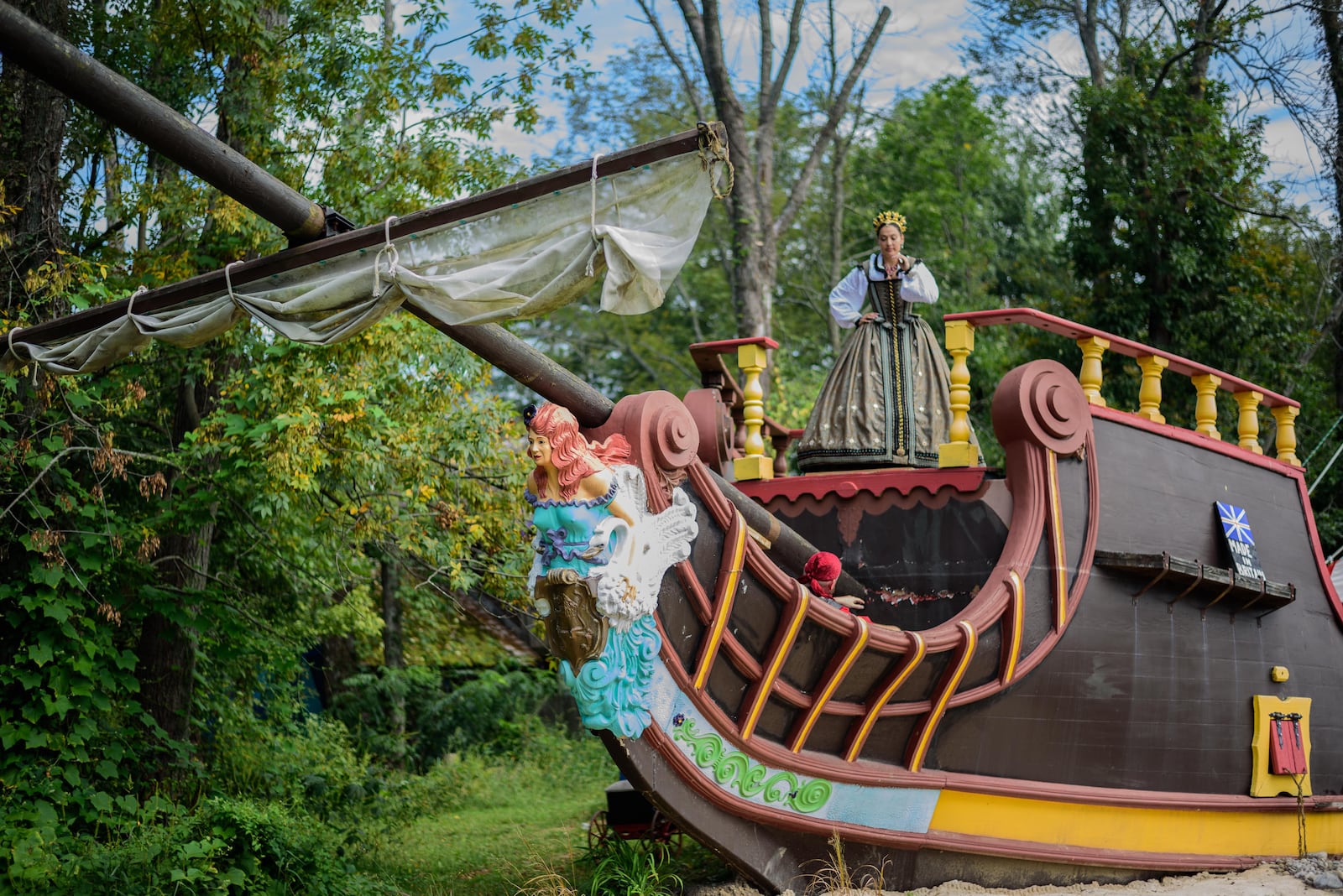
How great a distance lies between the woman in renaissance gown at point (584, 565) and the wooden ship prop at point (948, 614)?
0.05 m

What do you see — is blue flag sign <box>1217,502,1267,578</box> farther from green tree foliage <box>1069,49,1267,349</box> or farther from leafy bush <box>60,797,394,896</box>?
green tree foliage <box>1069,49,1267,349</box>

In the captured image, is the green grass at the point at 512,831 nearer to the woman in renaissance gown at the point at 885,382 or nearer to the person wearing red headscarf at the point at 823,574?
the person wearing red headscarf at the point at 823,574

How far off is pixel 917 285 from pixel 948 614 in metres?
1.88

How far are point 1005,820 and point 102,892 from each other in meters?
4.26

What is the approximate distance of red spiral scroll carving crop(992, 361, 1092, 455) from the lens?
19.9 feet

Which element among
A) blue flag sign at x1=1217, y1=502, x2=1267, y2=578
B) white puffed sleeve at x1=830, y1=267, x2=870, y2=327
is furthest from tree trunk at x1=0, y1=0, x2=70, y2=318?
blue flag sign at x1=1217, y1=502, x2=1267, y2=578

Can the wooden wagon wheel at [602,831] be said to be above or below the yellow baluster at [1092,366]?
below

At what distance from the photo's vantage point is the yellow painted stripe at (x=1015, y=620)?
588cm

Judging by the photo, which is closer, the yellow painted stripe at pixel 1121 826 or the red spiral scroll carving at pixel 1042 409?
the yellow painted stripe at pixel 1121 826

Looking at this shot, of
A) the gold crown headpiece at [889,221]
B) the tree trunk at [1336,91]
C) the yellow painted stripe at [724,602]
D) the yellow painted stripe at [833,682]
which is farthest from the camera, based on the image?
the tree trunk at [1336,91]

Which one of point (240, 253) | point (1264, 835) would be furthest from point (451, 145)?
point (1264, 835)

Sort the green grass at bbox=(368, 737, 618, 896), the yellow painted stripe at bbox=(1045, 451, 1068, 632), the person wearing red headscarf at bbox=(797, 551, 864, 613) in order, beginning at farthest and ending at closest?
the green grass at bbox=(368, 737, 618, 896)
the yellow painted stripe at bbox=(1045, 451, 1068, 632)
the person wearing red headscarf at bbox=(797, 551, 864, 613)

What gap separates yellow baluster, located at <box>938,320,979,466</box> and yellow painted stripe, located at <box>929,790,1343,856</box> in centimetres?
159

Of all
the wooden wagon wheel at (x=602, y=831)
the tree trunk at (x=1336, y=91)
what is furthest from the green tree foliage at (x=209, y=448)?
the tree trunk at (x=1336, y=91)
